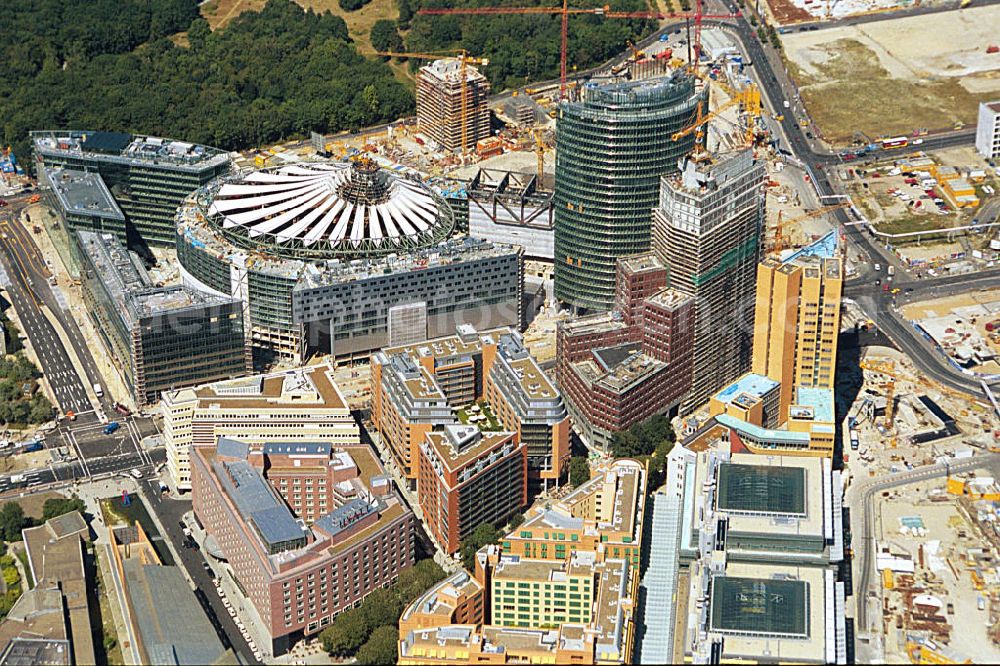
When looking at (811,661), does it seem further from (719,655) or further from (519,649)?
(519,649)

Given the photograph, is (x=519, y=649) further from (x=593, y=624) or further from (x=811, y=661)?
(x=811, y=661)

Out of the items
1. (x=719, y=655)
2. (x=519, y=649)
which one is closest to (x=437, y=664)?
(x=519, y=649)

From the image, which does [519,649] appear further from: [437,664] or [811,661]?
[811,661]

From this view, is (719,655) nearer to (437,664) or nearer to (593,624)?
(593,624)

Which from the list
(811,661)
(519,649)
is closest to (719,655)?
(811,661)

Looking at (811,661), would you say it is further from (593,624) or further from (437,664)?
(437,664)
